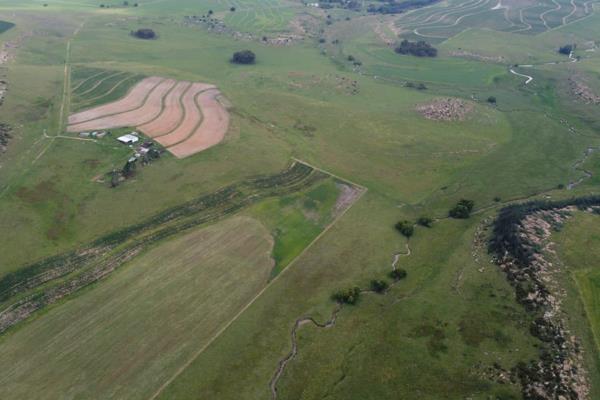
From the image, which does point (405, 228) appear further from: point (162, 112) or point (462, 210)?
point (162, 112)

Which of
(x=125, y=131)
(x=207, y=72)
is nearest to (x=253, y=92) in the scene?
(x=207, y=72)

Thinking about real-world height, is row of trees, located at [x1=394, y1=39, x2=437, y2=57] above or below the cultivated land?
above

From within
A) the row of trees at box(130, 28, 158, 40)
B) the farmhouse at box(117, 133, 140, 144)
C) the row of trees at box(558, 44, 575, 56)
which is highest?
the row of trees at box(558, 44, 575, 56)

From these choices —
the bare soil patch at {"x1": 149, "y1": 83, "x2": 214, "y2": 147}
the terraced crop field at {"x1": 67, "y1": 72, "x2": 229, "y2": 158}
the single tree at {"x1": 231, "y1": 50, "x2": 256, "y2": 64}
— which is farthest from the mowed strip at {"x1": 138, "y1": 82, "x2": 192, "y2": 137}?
the single tree at {"x1": 231, "y1": 50, "x2": 256, "y2": 64}

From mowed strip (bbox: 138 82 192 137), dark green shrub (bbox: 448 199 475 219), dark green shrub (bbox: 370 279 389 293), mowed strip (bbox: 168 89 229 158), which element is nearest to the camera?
dark green shrub (bbox: 370 279 389 293)

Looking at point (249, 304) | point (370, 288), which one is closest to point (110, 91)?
point (249, 304)

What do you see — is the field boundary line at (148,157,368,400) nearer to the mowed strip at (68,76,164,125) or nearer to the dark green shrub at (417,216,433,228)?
the dark green shrub at (417,216,433,228)

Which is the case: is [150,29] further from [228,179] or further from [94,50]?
[228,179]
